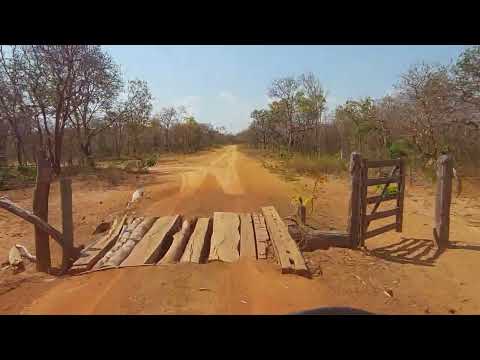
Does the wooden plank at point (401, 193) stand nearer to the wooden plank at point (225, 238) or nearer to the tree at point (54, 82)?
the wooden plank at point (225, 238)

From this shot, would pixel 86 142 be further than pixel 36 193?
Yes

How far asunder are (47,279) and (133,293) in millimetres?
1909

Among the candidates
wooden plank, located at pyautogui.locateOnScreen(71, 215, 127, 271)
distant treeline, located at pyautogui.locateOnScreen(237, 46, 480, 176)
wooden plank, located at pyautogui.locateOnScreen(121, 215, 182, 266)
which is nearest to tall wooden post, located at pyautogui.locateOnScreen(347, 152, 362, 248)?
wooden plank, located at pyautogui.locateOnScreen(121, 215, 182, 266)

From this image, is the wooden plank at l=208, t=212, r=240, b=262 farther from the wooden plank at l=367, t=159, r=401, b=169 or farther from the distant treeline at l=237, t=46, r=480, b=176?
the distant treeline at l=237, t=46, r=480, b=176

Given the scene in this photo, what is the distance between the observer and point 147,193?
11469mm

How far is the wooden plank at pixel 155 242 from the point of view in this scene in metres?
5.13

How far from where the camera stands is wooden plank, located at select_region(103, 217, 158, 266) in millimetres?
5145

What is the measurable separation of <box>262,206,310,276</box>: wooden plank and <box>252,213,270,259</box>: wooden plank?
0.10 metres

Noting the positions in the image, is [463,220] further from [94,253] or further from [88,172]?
[88,172]

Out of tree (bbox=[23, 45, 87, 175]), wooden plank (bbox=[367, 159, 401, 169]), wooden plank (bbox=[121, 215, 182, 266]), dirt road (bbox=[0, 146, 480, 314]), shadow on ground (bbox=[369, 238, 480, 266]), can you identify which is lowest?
shadow on ground (bbox=[369, 238, 480, 266])

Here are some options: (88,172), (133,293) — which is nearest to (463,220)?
(133,293)

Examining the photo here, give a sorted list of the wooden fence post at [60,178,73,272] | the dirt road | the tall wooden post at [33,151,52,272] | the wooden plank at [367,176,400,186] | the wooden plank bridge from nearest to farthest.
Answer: the dirt road < the wooden plank bridge < the wooden fence post at [60,178,73,272] < the tall wooden post at [33,151,52,272] < the wooden plank at [367,176,400,186]

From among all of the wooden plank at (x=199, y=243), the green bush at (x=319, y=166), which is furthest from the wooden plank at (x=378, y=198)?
the green bush at (x=319, y=166)

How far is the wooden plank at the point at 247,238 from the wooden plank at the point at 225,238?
85mm
